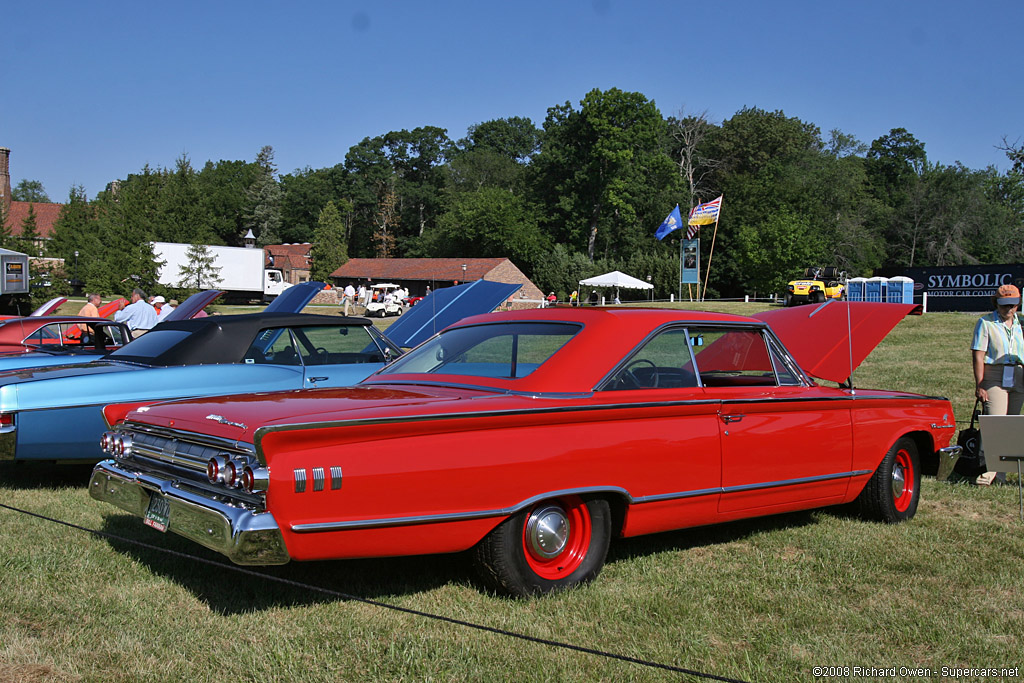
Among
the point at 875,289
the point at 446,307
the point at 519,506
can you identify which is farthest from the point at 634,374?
the point at 875,289

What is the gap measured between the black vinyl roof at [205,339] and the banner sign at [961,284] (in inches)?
1271

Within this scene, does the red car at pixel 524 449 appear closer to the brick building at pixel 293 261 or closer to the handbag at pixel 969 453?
the handbag at pixel 969 453

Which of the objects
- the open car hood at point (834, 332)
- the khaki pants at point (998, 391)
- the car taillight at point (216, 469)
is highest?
the open car hood at point (834, 332)

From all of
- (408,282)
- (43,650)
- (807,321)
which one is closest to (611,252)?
(408,282)

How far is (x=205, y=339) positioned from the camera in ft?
22.7

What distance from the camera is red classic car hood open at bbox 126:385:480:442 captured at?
345cm

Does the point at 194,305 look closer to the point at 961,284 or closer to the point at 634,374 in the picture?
the point at 634,374

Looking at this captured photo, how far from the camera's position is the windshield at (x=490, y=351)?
4.42m

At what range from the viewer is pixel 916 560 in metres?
4.77

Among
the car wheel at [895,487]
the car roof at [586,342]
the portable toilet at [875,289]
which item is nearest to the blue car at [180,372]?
the car roof at [586,342]

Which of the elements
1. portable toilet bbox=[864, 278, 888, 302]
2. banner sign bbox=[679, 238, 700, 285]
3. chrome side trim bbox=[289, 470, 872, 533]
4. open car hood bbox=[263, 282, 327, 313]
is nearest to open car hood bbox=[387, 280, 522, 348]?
open car hood bbox=[263, 282, 327, 313]

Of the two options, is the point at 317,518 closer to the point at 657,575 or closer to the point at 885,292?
the point at 657,575

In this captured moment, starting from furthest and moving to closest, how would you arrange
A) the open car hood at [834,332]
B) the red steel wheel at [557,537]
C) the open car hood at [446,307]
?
the open car hood at [446,307]
the open car hood at [834,332]
the red steel wheel at [557,537]

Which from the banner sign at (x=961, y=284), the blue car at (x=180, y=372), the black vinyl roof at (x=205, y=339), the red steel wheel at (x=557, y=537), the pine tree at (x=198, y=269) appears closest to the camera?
the red steel wheel at (x=557, y=537)
